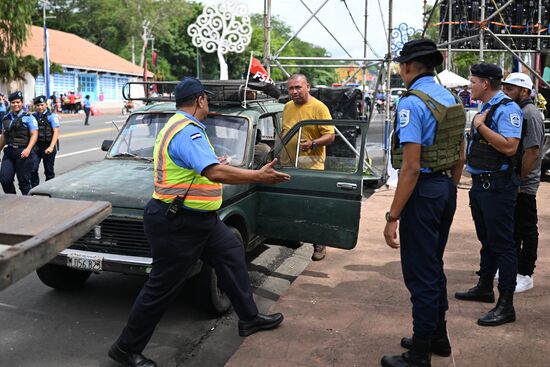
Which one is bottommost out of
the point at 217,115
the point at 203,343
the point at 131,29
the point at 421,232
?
the point at 203,343

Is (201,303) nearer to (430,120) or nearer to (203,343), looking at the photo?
(203,343)

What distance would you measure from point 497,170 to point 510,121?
13.7 inches

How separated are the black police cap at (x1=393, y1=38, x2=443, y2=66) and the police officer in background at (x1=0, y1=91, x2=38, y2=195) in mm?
6036

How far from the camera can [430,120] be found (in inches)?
126

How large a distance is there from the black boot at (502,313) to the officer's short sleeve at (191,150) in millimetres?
2244

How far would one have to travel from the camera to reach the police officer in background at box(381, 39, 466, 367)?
3.19 meters

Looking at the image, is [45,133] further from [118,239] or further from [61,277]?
[118,239]

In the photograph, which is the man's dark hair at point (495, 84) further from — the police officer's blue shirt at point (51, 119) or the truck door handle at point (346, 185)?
the police officer's blue shirt at point (51, 119)

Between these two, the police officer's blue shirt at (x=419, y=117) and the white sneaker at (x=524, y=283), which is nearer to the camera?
the police officer's blue shirt at (x=419, y=117)

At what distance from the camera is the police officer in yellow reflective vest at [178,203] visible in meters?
3.42

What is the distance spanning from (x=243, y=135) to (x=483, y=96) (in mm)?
2150

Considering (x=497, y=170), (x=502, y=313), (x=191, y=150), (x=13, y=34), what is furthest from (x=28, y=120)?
(x=13, y=34)

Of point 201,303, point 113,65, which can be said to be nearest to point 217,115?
point 201,303

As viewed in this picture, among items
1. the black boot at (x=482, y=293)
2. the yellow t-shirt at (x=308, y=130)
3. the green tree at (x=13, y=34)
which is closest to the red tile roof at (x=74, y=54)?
the green tree at (x=13, y=34)
